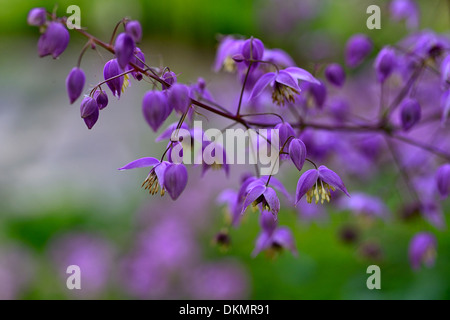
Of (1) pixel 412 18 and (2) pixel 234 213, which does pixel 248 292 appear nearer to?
(2) pixel 234 213

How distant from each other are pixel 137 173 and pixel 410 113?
2.44 m

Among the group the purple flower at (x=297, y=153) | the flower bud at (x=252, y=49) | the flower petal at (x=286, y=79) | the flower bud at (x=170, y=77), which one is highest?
the flower bud at (x=252, y=49)

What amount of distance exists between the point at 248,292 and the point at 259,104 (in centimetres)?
100

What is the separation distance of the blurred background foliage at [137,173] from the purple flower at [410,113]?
499mm

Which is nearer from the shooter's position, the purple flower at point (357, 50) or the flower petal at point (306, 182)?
the flower petal at point (306, 182)

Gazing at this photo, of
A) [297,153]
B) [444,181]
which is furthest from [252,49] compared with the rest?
[444,181]

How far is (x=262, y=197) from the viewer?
34.1 inches

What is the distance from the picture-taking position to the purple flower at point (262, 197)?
32.5 inches

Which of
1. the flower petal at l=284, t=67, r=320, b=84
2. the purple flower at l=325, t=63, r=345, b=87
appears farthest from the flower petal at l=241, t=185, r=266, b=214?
the purple flower at l=325, t=63, r=345, b=87

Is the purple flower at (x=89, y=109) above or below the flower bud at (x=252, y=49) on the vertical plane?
below

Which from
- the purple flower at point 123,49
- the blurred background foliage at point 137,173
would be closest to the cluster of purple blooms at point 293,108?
the purple flower at point 123,49

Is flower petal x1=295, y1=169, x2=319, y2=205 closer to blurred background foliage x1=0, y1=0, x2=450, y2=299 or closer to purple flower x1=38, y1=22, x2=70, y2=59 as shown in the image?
blurred background foliage x1=0, y1=0, x2=450, y2=299

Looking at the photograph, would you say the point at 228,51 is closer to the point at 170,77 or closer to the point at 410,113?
the point at 170,77

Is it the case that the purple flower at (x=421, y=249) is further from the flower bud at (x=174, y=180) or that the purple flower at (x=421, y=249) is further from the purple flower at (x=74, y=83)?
the purple flower at (x=74, y=83)
